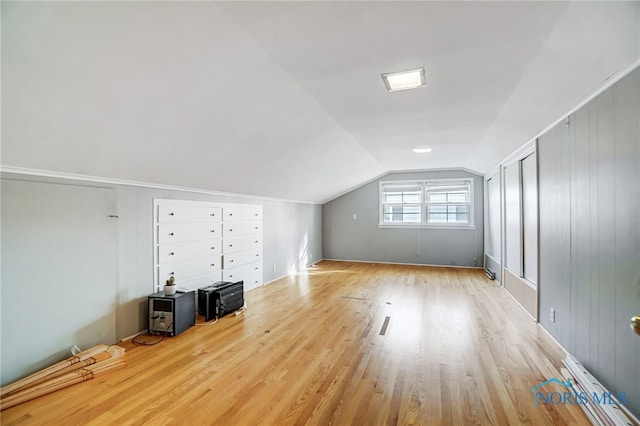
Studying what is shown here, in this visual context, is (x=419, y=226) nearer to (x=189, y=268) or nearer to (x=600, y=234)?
(x=600, y=234)

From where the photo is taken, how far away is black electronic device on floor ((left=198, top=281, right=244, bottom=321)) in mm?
3501

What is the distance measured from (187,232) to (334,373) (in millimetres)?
2571

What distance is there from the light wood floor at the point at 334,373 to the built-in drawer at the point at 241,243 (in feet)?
3.56

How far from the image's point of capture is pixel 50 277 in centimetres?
234

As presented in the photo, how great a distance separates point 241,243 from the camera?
186 inches

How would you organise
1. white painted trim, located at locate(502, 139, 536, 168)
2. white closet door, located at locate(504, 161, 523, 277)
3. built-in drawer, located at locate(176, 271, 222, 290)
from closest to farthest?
1. white painted trim, located at locate(502, 139, 536, 168)
2. built-in drawer, located at locate(176, 271, 222, 290)
3. white closet door, located at locate(504, 161, 523, 277)

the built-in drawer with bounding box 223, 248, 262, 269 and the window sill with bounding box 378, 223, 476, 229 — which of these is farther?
the window sill with bounding box 378, 223, 476, 229

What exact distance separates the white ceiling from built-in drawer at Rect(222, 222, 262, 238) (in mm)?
1257

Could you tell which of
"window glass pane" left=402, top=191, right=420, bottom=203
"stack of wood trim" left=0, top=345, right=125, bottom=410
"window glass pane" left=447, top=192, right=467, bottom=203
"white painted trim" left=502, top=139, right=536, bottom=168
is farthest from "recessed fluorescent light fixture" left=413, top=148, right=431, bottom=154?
"stack of wood trim" left=0, top=345, right=125, bottom=410

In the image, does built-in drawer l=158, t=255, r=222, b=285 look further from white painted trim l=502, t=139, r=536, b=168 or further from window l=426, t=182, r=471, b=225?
window l=426, t=182, r=471, b=225

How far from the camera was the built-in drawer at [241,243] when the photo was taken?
14.4 ft

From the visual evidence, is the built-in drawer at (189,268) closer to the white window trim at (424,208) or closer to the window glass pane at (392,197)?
the white window trim at (424,208)

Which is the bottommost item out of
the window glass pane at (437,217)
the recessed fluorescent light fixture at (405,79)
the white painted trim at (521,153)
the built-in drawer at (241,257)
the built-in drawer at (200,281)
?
the built-in drawer at (200,281)

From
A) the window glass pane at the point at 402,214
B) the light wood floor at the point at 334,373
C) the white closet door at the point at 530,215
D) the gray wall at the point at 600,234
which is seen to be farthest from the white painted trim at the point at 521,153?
the window glass pane at the point at 402,214
